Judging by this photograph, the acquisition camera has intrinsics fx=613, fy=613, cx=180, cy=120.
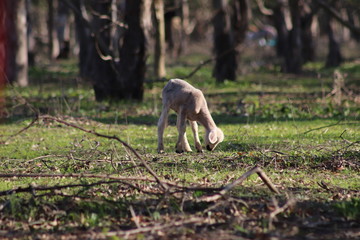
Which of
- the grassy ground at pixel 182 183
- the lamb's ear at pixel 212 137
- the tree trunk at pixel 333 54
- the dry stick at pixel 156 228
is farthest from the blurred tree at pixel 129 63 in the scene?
the tree trunk at pixel 333 54

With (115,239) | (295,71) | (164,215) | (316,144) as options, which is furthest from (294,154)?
(295,71)

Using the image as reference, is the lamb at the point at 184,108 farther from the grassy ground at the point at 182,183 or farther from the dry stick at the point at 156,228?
the dry stick at the point at 156,228

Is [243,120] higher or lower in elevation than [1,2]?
lower

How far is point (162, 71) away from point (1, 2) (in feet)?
21.6

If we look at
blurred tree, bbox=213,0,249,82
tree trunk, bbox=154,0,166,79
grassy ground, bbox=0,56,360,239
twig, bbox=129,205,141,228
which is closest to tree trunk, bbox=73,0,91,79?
tree trunk, bbox=154,0,166,79

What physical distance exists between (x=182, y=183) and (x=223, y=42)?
1581 centimetres

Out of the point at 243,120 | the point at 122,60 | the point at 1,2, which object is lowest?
the point at 243,120

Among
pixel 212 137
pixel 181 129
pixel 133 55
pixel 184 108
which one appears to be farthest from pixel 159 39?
pixel 212 137

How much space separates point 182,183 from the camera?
7469 millimetres

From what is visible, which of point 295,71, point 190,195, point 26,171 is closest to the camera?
point 190,195

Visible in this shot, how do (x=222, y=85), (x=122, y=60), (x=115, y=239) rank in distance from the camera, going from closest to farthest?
1. (x=115, y=239)
2. (x=122, y=60)
3. (x=222, y=85)

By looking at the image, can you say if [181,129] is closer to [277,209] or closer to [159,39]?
[277,209]

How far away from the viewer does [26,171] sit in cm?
848

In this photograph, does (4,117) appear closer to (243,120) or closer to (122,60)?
(122,60)
